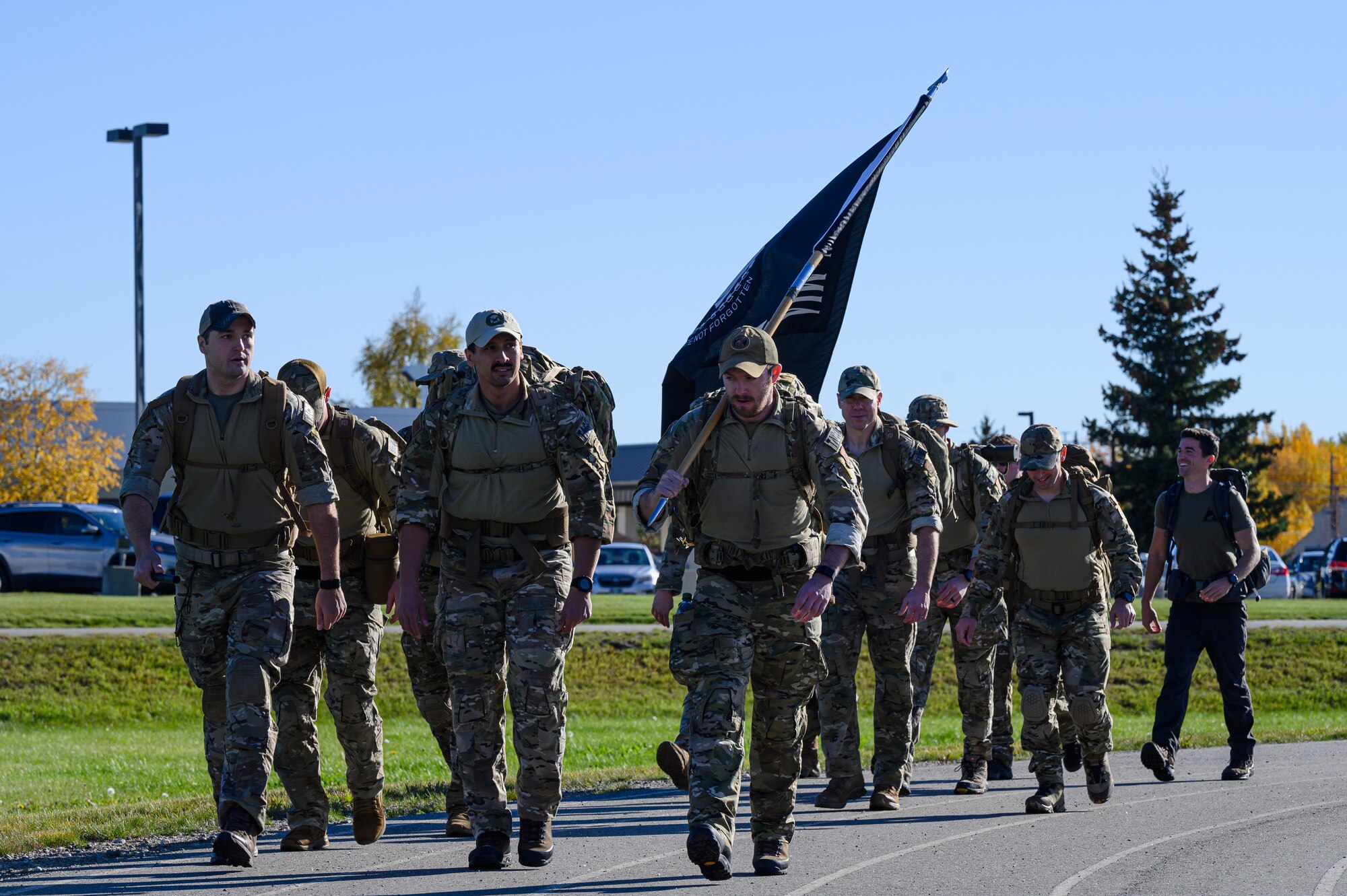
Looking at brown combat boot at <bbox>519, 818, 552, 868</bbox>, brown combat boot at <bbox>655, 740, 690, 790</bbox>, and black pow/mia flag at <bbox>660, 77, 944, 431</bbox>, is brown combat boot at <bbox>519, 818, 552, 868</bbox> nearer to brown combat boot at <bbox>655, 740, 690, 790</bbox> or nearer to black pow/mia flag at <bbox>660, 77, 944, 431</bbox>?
brown combat boot at <bbox>655, 740, 690, 790</bbox>

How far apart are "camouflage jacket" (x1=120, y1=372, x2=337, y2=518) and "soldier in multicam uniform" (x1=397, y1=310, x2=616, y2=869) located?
1.40 feet

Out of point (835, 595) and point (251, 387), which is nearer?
point (251, 387)

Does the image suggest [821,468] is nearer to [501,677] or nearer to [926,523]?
[501,677]

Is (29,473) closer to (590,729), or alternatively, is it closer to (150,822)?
(590,729)

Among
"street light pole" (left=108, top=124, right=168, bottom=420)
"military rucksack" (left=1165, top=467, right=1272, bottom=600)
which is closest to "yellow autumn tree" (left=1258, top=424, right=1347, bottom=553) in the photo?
"street light pole" (left=108, top=124, right=168, bottom=420)

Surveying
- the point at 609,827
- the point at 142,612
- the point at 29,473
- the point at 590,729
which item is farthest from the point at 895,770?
the point at 29,473

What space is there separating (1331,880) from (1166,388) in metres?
53.0

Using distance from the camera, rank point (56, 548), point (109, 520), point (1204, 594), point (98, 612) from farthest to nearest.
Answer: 1. point (109, 520)
2. point (56, 548)
3. point (98, 612)
4. point (1204, 594)

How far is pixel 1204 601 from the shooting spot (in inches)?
483

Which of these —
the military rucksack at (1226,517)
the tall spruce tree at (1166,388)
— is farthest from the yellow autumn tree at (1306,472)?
the military rucksack at (1226,517)

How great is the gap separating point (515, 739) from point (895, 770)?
Result: 3.30 m

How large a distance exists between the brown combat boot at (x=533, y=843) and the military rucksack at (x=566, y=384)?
172 cm

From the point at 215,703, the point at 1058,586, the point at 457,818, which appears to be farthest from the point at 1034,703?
the point at 215,703

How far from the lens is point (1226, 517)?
39.8ft
